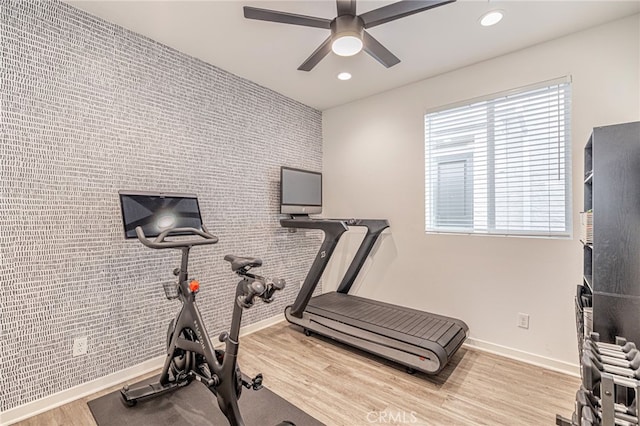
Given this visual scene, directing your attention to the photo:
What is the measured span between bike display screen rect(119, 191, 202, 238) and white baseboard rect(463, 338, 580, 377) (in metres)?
2.77

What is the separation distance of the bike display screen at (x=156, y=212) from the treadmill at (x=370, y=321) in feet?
3.85

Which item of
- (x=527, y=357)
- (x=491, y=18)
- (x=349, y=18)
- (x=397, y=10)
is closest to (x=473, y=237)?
(x=527, y=357)

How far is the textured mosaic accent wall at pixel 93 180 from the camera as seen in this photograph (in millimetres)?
1845

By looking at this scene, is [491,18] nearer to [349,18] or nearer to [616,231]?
[349,18]


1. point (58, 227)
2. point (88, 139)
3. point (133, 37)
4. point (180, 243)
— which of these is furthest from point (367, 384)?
point (133, 37)

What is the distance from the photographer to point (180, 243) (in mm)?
1823

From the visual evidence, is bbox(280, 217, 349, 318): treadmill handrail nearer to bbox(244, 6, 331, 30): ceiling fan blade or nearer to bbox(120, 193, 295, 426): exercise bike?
bbox(120, 193, 295, 426): exercise bike

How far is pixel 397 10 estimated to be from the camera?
68.5 inches

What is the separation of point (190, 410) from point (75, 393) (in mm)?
864

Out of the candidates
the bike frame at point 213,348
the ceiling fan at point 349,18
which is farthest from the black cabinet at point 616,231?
the bike frame at point 213,348

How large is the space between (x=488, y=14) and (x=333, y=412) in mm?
2988

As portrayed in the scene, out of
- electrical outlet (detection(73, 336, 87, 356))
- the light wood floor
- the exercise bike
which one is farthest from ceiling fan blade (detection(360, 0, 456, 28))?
electrical outlet (detection(73, 336, 87, 356))

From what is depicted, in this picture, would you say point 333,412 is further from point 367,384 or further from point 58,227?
point 58,227

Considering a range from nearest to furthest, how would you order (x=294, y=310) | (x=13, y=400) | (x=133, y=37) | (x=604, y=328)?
(x=604, y=328)
(x=13, y=400)
(x=133, y=37)
(x=294, y=310)
